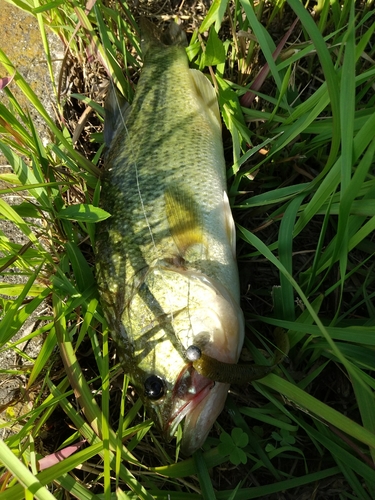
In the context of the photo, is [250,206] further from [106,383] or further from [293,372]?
[106,383]

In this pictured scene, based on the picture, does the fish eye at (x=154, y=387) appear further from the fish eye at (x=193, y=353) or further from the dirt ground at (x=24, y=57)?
the dirt ground at (x=24, y=57)

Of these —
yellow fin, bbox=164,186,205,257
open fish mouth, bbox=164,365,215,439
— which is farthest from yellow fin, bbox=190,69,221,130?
open fish mouth, bbox=164,365,215,439

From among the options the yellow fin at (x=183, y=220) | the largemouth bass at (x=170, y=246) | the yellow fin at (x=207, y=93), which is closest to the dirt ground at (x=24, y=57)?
the largemouth bass at (x=170, y=246)

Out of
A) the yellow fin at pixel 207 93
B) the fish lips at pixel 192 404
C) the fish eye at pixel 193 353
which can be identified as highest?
the yellow fin at pixel 207 93

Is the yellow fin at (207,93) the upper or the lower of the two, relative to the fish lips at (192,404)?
upper

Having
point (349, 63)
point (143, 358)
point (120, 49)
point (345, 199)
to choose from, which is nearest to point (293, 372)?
point (143, 358)

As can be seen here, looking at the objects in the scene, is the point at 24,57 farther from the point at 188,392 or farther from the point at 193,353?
the point at 188,392

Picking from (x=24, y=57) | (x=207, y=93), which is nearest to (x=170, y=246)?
(x=207, y=93)
